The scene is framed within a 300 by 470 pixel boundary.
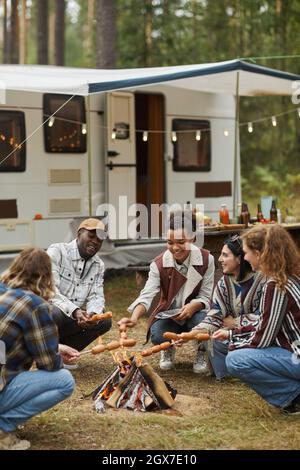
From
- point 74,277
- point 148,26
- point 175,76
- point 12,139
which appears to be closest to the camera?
point 74,277

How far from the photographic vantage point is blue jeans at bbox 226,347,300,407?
4094 millimetres

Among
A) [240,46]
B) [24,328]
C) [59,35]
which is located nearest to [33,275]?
[24,328]

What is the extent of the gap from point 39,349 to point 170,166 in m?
6.33

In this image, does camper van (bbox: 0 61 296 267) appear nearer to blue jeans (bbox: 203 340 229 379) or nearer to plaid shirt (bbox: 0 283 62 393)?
blue jeans (bbox: 203 340 229 379)

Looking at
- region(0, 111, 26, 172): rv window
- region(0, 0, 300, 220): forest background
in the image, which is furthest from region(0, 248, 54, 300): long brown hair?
region(0, 0, 300, 220): forest background

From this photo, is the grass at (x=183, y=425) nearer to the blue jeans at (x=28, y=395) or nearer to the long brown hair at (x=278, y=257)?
the blue jeans at (x=28, y=395)

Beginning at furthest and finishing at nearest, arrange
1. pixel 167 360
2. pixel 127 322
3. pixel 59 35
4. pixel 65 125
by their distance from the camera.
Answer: pixel 59 35
pixel 65 125
pixel 167 360
pixel 127 322

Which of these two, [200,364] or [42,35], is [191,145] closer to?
[200,364]

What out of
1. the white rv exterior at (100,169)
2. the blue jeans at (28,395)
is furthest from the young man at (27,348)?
the white rv exterior at (100,169)

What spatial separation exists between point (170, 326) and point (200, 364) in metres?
0.34

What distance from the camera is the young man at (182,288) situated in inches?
209

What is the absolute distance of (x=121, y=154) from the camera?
30.1 ft

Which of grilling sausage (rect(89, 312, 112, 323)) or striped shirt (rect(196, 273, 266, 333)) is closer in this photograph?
striped shirt (rect(196, 273, 266, 333))
